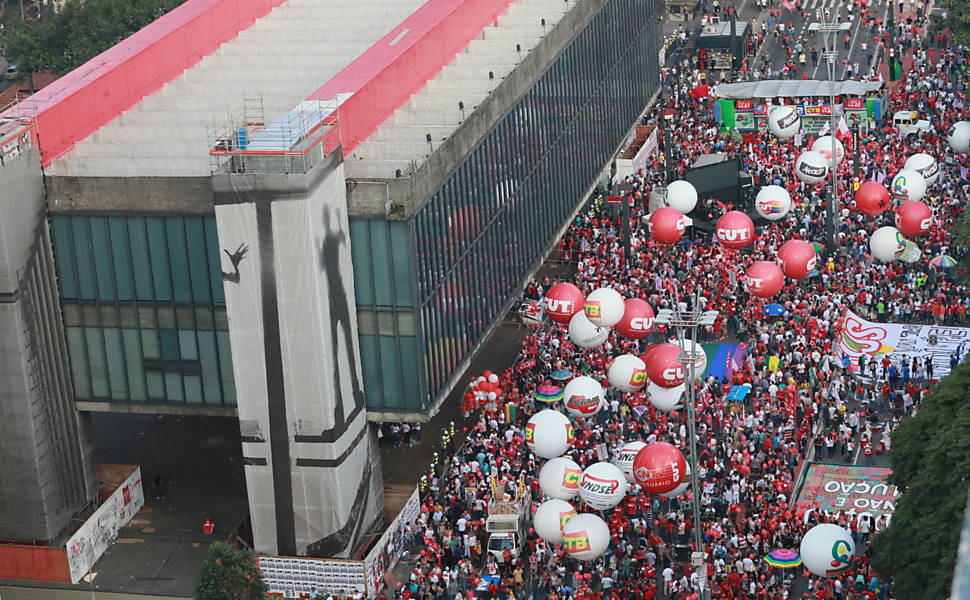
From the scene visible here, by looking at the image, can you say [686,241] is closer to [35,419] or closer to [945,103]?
[945,103]

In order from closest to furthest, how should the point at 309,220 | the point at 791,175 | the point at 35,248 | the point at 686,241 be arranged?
the point at 309,220, the point at 35,248, the point at 686,241, the point at 791,175

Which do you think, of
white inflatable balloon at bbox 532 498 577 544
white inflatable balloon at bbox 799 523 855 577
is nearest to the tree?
white inflatable balloon at bbox 532 498 577 544

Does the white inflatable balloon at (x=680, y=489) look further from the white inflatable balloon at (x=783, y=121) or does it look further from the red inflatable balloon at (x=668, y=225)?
the white inflatable balloon at (x=783, y=121)

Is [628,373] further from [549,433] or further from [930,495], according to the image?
[930,495]

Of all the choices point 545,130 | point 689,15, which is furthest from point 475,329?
point 689,15

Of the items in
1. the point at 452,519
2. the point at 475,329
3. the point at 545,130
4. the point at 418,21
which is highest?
the point at 418,21

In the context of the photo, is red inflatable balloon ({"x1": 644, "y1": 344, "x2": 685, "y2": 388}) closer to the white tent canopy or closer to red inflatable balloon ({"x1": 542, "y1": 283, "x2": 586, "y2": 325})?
red inflatable balloon ({"x1": 542, "y1": 283, "x2": 586, "y2": 325})

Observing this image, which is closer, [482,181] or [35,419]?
[35,419]

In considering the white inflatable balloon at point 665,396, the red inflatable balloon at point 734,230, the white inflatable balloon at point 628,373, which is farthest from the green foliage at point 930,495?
the red inflatable balloon at point 734,230
